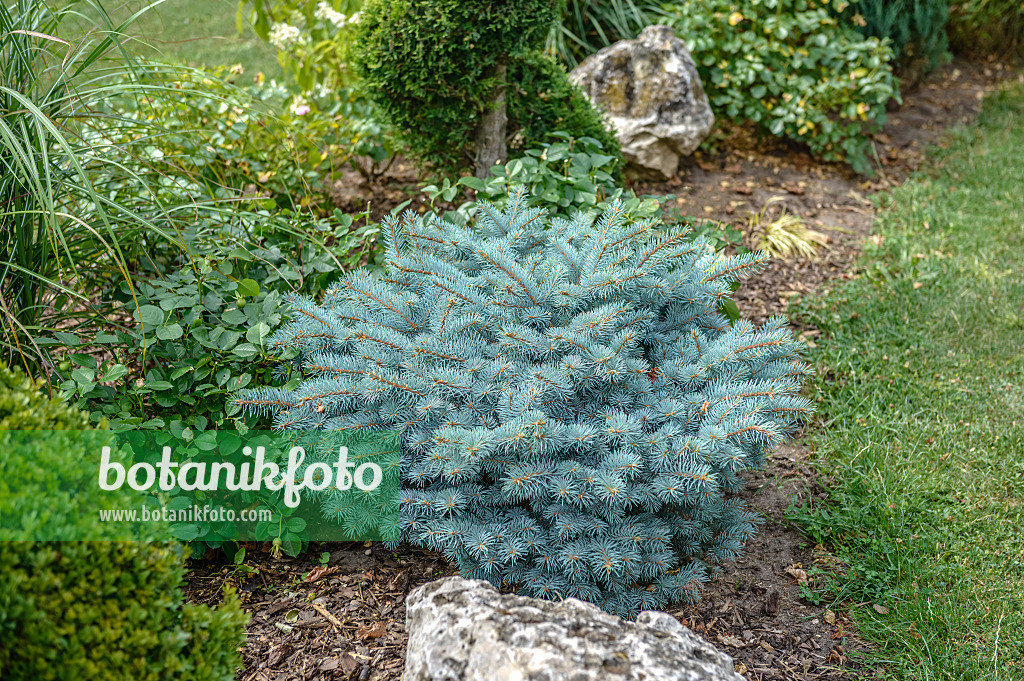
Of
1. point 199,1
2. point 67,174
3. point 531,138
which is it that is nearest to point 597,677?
point 67,174

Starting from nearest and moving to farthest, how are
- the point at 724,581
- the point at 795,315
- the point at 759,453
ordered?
the point at 759,453
the point at 724,581
the point at 795,315

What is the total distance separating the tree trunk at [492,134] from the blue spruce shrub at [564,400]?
1561mm

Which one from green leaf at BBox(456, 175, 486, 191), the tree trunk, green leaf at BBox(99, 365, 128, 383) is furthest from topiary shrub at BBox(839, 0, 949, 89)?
green leaf at BBox(99, 365, 128, 383)

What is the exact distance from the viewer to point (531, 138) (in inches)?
157

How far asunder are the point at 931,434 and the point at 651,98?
8.80ft

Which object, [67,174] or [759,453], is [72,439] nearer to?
[67,174]

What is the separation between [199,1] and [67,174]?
6.19m

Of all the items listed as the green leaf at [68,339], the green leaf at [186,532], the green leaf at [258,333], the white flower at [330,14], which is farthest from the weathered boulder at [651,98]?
→ the green leaf at [186,532]

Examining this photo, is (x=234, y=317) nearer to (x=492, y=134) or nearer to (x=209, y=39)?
(x=492, y=134)

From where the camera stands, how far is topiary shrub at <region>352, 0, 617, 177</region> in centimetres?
339

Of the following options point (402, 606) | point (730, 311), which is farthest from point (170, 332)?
point (730, 311)

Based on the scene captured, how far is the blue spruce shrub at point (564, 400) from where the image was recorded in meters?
2.00

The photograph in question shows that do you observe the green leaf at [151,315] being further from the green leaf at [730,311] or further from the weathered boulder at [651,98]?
the weathered boulder at [651,98]

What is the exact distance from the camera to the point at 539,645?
151 centimetres
